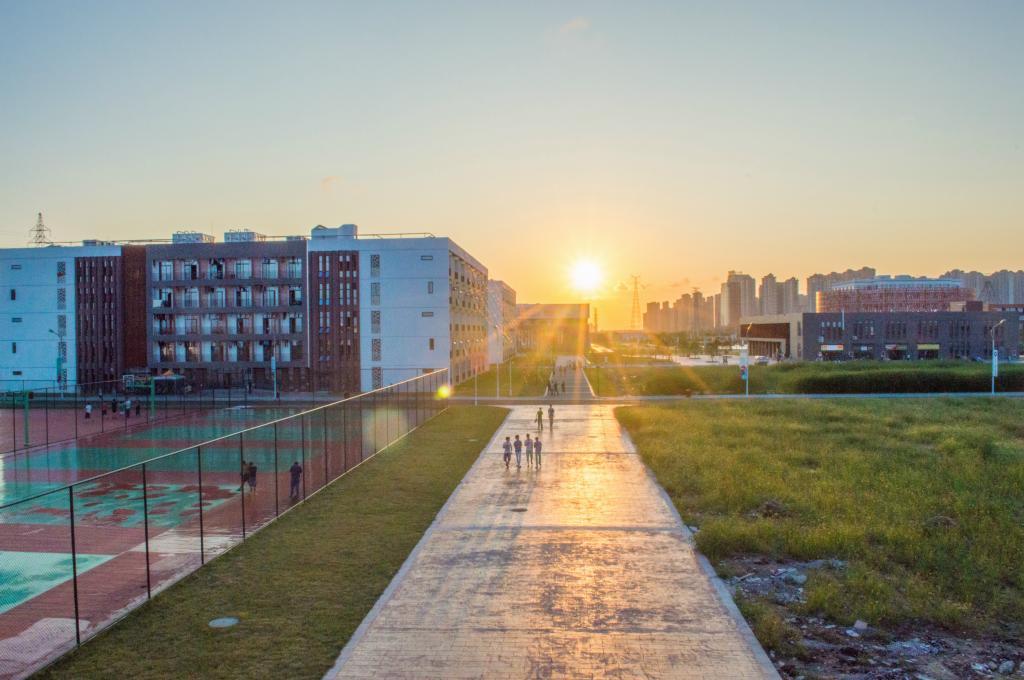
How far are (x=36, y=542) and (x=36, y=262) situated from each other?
66316 mm

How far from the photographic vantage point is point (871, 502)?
2236cm

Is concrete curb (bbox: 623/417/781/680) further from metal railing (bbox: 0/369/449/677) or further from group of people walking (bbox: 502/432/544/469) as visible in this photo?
metal railing (bbox: 0/369/449/677)

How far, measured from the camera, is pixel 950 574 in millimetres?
16141

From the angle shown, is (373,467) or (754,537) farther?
(373,467)

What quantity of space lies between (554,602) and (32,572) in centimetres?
1340

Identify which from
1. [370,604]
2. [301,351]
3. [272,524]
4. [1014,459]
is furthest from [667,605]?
[301,351]

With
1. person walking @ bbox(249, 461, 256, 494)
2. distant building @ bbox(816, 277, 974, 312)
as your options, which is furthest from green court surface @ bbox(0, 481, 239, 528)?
distant building @ bbox(816, 277, 974, 312)

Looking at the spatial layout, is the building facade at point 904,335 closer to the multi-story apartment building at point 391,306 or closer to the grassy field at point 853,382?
the grassy field at point 853,382

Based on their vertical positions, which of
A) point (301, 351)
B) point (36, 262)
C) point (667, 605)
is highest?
point (36, 262)

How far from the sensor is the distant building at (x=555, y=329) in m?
182

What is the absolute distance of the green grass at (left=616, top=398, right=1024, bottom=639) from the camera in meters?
15.1

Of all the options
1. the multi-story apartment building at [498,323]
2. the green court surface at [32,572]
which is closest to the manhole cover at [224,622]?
the green court surface at [32,572]

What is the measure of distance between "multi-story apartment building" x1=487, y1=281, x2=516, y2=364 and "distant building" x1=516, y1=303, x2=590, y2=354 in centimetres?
3711

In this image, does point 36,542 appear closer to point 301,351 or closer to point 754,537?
point 754,537
